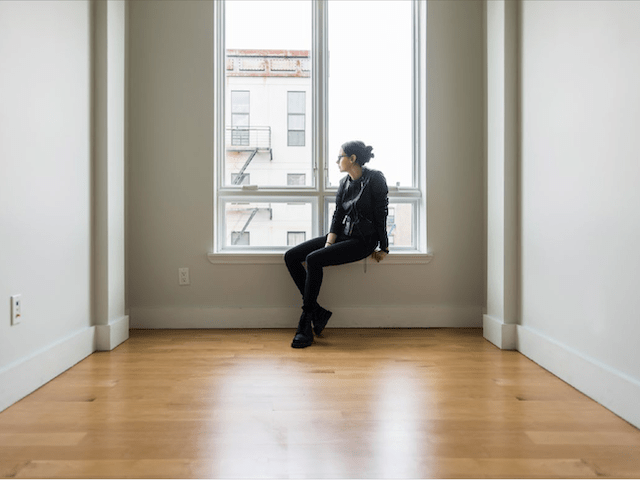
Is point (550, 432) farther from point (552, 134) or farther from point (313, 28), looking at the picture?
point (313, 28)

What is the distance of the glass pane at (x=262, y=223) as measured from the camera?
11.7 ft

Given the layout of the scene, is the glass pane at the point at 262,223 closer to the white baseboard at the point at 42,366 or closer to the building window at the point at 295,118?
the building window at the point at 295,118

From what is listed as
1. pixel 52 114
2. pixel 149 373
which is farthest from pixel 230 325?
pixel 52 114

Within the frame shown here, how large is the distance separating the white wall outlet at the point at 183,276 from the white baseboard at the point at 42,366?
73 cm

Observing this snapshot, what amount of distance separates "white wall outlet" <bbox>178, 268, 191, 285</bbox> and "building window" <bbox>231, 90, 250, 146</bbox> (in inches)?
40.8

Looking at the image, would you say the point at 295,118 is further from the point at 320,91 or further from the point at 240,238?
the point at 240,238

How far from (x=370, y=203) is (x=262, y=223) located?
0.90 metres

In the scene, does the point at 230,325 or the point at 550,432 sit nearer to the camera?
the point at 550,432

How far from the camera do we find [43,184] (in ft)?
7.41

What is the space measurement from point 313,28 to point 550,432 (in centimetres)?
313

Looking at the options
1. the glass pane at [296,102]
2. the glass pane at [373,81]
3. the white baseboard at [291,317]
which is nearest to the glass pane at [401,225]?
the glass pane at [373,81]

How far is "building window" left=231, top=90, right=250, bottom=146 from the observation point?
3.55m

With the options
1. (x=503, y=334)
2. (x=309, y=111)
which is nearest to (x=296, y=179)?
(x=309, y=111)

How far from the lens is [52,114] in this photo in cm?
235
